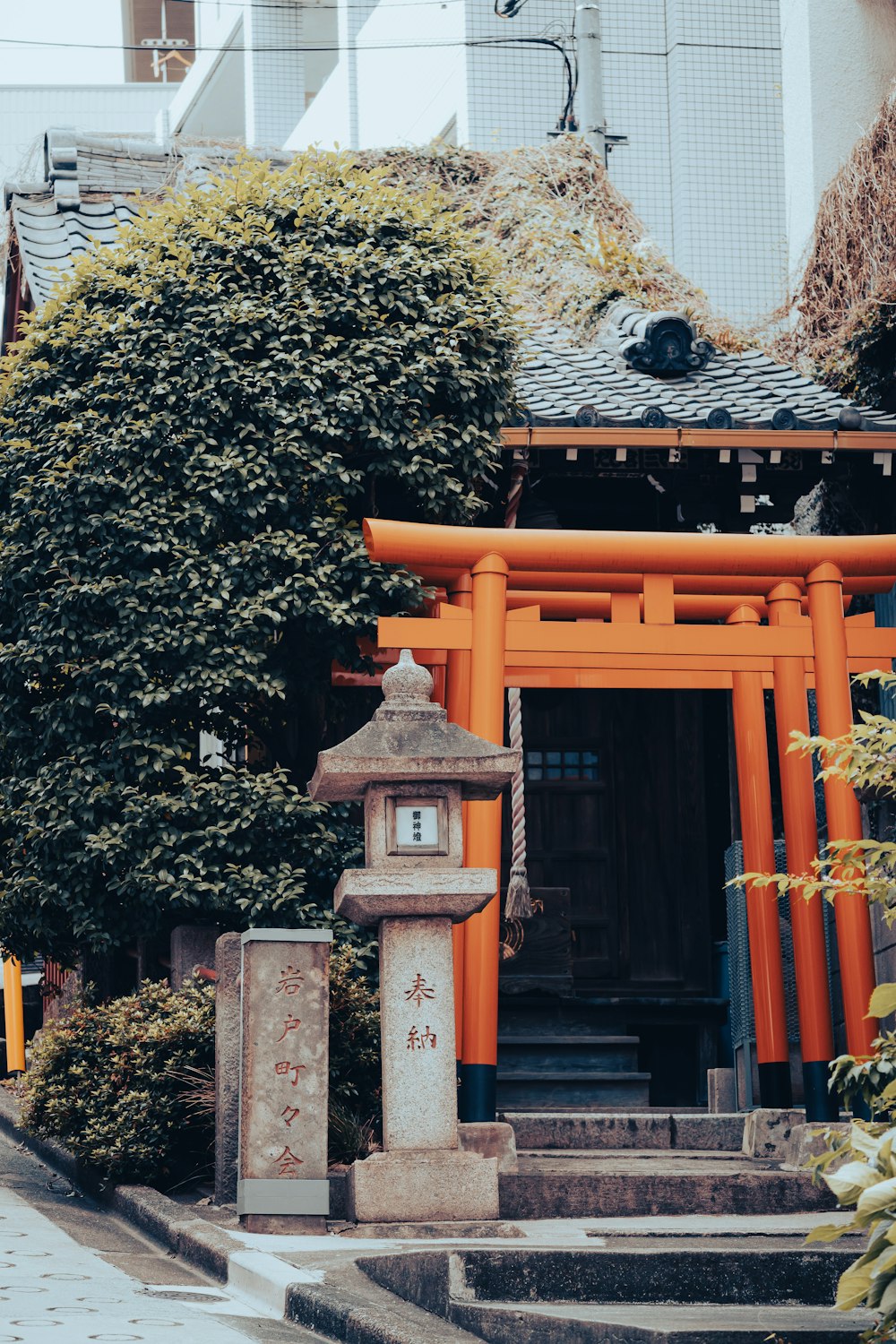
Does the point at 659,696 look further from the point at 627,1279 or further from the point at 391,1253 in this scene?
the point at 627,1279

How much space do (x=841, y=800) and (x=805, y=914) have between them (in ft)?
2.64

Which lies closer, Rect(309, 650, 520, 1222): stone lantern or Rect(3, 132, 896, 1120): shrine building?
Rect(309, 650, 520, 1222): stone lantern

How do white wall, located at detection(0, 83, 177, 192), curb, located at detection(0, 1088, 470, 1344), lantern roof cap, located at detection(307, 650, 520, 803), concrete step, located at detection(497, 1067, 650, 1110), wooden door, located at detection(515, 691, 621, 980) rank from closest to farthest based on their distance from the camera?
1. curb, located at detection(0, 1088, 470, 1344)
2. lantern roof cap, located at detection(307, 650, 520, 803)
3. concrete step, located at detection(497, 1067, 650, 1110)
4. wooden door, located at detection(515, 691, 621, 980)
5. white wall, located at detection(0, 83, 177, 192)

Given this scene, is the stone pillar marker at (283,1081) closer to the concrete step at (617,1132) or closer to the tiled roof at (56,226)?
the concrete step at (617,1132)

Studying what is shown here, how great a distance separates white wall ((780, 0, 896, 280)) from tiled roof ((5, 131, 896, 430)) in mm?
2250

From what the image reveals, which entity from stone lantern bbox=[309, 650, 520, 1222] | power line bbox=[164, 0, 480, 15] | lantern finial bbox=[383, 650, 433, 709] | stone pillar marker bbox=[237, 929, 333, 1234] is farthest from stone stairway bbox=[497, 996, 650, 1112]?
power line bbox=[164, 0, 480, 15]

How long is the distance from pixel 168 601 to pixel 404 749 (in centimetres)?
357

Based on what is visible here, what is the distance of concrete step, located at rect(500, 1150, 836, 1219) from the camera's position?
33.0 feet

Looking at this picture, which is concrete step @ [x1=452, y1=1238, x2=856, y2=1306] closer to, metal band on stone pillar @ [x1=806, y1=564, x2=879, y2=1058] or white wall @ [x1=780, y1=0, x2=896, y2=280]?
metal band on stone pillar @ [x1=806, y1=564, x2=879, y2=1058]

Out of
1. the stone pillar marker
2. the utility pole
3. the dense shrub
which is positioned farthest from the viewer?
the utility pole

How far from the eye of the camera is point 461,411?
542 inches

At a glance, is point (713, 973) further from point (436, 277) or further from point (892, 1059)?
point (892, 1059)

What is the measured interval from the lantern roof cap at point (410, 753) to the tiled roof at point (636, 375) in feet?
15.9

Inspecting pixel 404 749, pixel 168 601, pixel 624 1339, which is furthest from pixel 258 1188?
pixel 168 601
